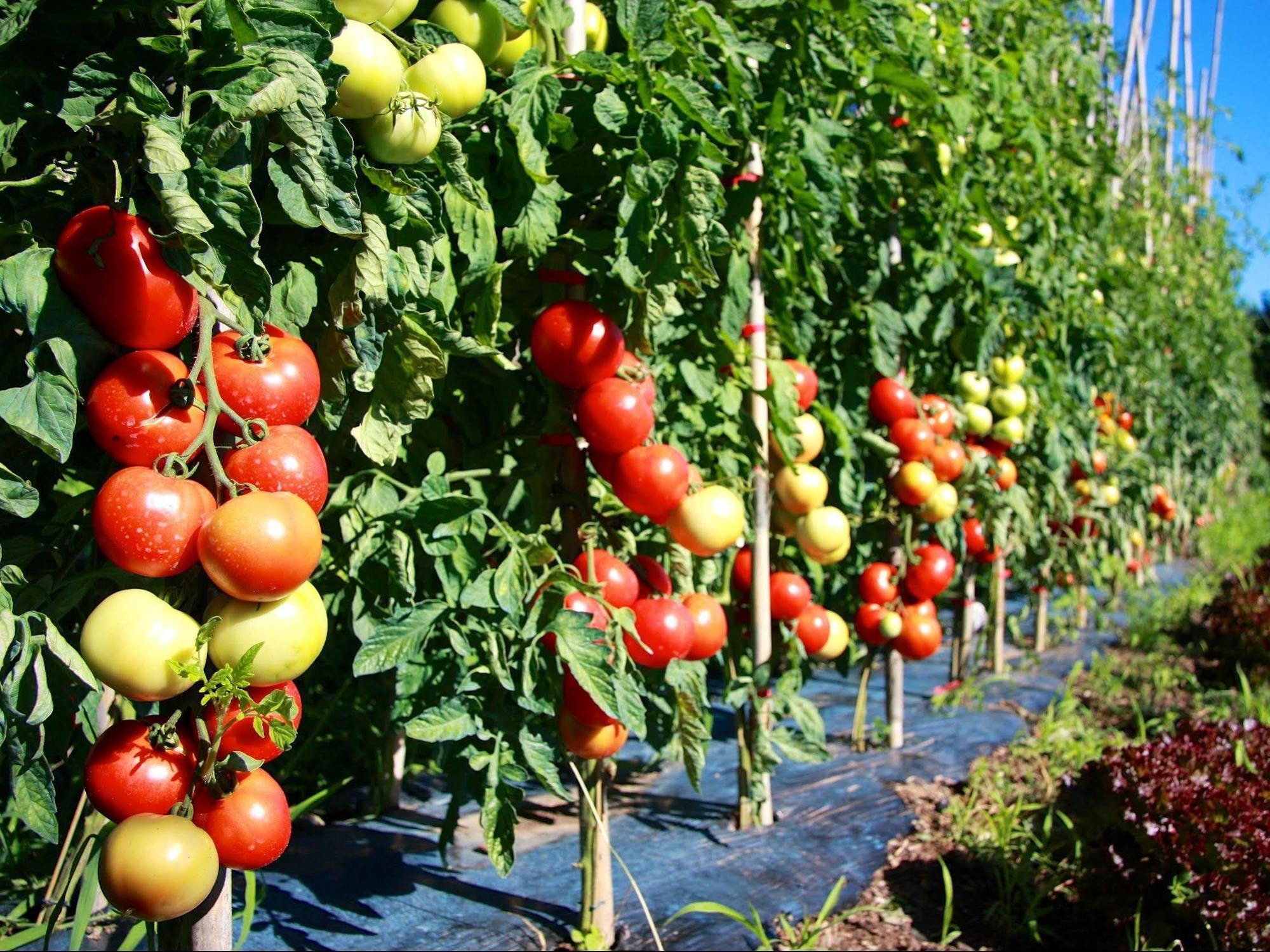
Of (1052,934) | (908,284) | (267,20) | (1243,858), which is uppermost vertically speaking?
(908,284)

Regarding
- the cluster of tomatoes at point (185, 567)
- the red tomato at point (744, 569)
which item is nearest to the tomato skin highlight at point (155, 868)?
the cluster of tomatoes at point (185, 567)

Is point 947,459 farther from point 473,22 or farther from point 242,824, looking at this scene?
point 242,824

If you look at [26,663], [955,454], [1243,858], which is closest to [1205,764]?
[1243,858]

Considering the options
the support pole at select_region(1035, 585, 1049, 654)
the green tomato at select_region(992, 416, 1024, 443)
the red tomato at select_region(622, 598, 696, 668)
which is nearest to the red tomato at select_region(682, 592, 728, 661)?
the red tomato at select_region(622, 598, 696, 668)

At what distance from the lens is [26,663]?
0.80 m

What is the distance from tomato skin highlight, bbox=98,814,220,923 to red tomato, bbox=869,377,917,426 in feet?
7.22

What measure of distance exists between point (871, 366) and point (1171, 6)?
11.9 meters

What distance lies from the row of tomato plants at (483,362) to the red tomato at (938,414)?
0.05 ft

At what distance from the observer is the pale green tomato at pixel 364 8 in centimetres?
108

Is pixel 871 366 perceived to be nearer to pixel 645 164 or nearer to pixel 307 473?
pixel 645 164

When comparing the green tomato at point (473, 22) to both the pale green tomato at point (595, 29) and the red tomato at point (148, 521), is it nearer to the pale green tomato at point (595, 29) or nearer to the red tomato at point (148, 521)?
the pale green tomato at point (595, 29)

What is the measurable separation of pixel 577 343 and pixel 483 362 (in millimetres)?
257

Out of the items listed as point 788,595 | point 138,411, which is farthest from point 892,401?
point 138,411

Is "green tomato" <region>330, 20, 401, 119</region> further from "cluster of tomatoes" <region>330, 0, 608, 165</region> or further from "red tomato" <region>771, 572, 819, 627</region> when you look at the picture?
"red tomato" <region>771, 572, 819, 627</region>
